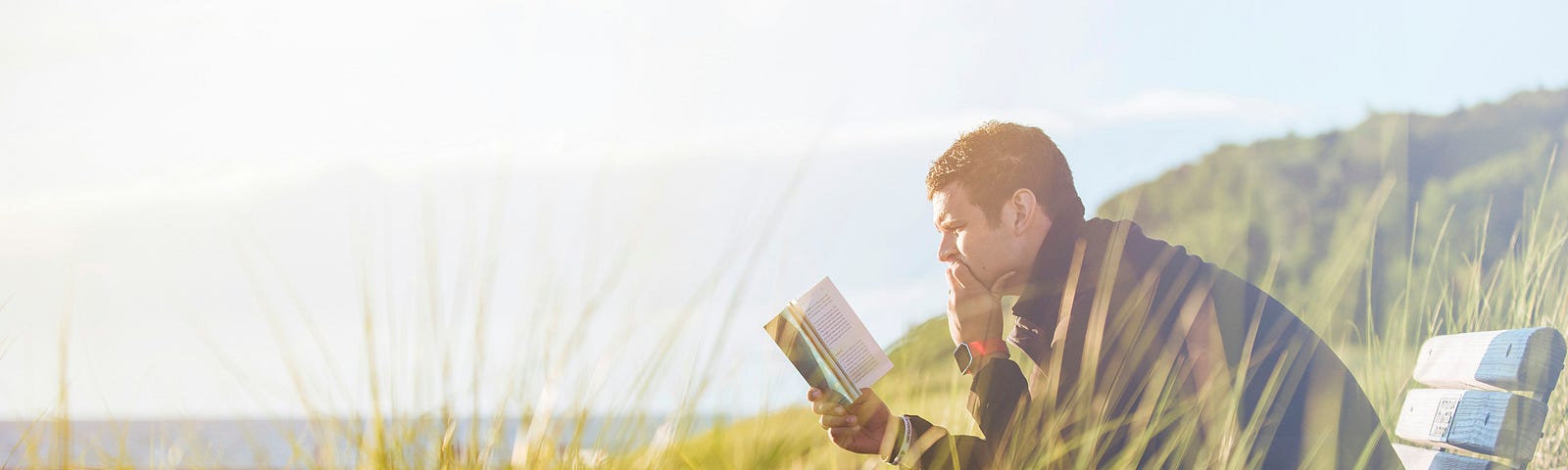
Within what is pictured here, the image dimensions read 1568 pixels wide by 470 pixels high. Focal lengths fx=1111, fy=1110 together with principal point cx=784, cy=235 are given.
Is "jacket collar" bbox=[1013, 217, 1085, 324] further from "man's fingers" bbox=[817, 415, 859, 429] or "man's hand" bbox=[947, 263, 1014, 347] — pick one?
"man's fingers" bbox=[817, 415, 859, 429]

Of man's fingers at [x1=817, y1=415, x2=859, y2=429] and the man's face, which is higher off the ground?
the man's face

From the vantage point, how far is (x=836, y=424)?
7.57ft

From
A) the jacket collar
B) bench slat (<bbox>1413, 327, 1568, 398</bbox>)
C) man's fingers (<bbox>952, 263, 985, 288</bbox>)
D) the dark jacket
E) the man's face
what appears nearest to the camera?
the dark jacket

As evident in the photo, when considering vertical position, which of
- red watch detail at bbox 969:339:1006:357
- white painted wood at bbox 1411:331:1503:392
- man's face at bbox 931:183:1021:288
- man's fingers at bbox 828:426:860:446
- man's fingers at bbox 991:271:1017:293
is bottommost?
man's fingers at bbox 828:426:860:446

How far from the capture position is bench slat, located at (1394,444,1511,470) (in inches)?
98.1

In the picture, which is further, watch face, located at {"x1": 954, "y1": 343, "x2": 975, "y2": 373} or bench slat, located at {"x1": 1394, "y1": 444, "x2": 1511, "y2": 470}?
watch face, located at {"x1": 954, "y1": 343, "x2": 975, "y2": 373}

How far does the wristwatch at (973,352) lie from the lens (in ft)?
9.18

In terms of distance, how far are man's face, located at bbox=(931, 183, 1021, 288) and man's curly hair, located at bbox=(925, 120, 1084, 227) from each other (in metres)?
0.02

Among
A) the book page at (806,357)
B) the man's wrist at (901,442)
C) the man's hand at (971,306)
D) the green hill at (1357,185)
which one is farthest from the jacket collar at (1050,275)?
the green hill at (1357,185)

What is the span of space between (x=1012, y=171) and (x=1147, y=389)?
0.72m

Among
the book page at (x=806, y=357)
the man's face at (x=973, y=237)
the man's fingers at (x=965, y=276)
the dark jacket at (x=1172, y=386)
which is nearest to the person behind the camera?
the dark jacket at (x=1172, y=386)

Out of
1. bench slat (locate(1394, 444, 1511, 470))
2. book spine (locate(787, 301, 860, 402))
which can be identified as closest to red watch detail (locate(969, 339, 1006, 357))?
book spine (locate(787, 301, 860, 402))

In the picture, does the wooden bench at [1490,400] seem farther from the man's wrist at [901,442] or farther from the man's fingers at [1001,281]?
the man's wrist at [901,442]

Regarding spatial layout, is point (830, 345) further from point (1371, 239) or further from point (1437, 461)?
point (1371, 239)
